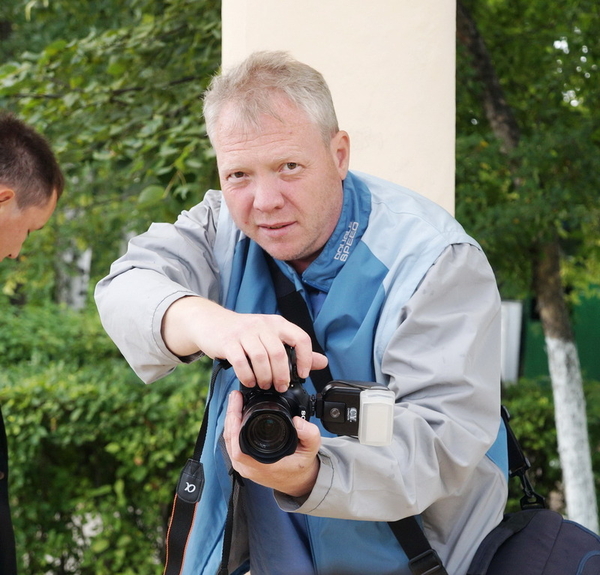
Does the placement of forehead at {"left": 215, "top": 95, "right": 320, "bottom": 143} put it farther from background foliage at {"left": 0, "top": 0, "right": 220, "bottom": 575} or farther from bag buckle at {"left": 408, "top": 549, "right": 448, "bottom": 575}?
background foliage at {"left": 0, "top": 0, "right": 220, "bottom": 575}

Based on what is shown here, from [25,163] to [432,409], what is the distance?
5.68 ft

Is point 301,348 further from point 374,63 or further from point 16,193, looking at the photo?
point 16,193

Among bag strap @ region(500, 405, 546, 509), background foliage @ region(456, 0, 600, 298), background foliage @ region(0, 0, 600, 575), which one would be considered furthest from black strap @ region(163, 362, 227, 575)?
background foliage @ region(456, 0, 600, 298)

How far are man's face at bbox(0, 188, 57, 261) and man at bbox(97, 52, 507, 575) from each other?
34.8 inches

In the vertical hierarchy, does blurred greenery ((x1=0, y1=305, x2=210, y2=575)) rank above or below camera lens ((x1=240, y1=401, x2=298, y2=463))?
below

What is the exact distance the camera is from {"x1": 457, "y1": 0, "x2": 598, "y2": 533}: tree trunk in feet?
16.2

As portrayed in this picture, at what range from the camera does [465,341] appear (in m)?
1.62

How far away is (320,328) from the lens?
179 cm

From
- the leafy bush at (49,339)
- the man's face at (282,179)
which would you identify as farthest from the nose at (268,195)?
the leafy bush at (49,339)

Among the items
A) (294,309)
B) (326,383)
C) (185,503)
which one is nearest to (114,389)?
(185,503)

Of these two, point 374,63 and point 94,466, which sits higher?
point 374,63

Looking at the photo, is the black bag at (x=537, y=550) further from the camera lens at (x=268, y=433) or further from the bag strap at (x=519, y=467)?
the camera lens at (x=268, y=433)

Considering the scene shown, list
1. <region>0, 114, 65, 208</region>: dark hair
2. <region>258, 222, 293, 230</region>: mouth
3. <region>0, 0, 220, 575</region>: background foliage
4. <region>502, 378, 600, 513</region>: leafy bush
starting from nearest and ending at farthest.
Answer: <region>258, 222, 293, 230</region>: mouth
<region>0, 114, 65, 208</region>: dark hair
<region>0, 0, 220, 575</region>: background foliage
<region>502, 378, 600, 513</region>: leafy bush

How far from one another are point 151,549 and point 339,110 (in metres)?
3.08
